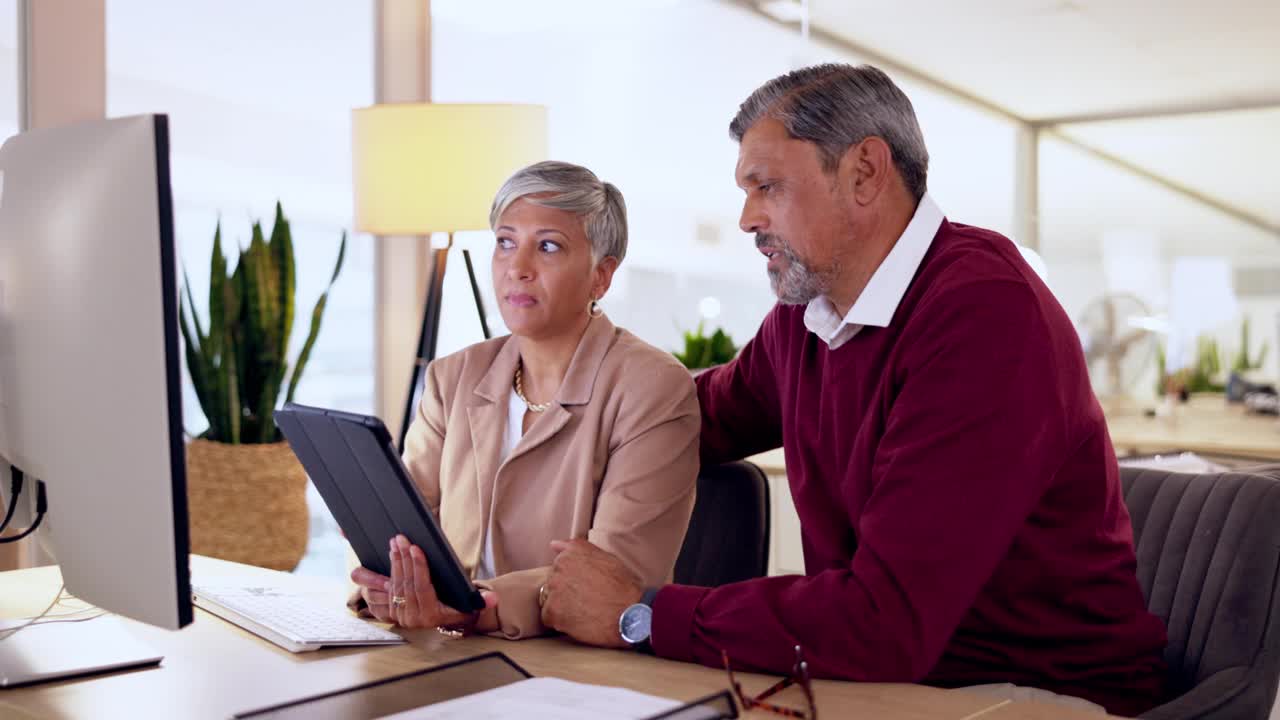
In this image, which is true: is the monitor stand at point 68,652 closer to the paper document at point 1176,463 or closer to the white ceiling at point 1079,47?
the paper document at point 1176,463

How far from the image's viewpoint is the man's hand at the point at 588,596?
4.99ft

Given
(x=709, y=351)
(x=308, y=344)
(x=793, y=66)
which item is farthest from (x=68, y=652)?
(x=793, y=66)

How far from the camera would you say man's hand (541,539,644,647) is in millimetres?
1521

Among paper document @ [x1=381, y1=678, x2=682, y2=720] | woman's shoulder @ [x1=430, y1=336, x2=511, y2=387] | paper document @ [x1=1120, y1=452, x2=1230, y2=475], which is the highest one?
woman's shoulder @ [x1=430, y1=336, x2=511, y2=387]

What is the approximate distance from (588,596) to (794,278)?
0.54m

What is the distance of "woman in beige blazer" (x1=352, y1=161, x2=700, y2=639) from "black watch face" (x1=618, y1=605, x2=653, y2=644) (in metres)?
0.29

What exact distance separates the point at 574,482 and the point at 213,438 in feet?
7.05

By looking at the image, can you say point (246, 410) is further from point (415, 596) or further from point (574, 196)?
point (415, 596)

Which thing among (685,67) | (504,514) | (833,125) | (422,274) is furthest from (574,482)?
(685,67)

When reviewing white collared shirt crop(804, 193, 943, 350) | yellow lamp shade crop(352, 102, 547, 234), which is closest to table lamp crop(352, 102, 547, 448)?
yellow lamp shade crop(352, 102, 547, 234)

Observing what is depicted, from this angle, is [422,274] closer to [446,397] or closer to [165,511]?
[446,397]

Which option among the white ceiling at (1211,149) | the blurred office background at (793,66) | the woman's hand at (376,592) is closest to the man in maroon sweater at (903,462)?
the woman's hand at (376,592)

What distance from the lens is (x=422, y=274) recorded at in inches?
193

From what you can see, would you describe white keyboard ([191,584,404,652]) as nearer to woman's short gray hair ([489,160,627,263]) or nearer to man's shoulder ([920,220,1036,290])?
woman's short gray hair ([489,160,627,263])
